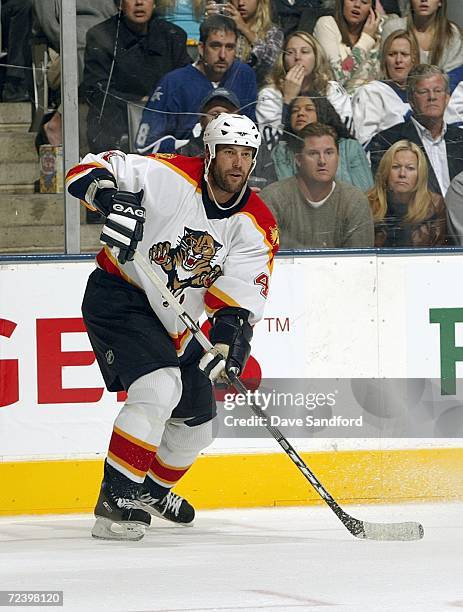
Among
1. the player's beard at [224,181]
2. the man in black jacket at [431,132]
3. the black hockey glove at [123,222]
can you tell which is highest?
the man in black jacket at [431,132]

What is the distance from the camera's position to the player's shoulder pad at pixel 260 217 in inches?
149

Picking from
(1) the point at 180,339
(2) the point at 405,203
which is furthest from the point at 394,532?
(2) the point at 405,203

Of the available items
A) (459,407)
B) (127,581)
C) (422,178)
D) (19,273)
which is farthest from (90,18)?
(127,581)

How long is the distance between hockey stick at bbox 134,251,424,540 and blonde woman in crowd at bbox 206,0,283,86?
5.36 feet

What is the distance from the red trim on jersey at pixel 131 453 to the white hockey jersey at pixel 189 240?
1.26 ft

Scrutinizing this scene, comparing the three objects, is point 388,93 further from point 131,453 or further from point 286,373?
point 131,453

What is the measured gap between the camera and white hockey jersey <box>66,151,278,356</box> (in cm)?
372

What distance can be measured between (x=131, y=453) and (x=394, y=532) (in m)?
0.74

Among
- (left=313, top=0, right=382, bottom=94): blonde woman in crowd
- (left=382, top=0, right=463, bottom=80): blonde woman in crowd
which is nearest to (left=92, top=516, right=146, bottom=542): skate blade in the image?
(left=313, top=0, right=382, bottom=94): blonde woman in crowd

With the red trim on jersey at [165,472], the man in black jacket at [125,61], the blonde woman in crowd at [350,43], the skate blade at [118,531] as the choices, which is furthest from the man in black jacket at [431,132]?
the skate blade at [118,531]

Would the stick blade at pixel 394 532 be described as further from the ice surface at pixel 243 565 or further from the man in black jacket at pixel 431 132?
the man in black jacket at pixel 431 132

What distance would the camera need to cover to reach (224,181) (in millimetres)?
3684

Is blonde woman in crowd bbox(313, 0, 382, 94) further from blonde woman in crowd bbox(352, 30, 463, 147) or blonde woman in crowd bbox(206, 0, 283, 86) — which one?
blonde woman in crowd bbox(206, 0, 283, 86)

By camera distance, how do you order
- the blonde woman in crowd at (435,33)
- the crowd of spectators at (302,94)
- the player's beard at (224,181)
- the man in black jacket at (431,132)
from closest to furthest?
the player's beard at (224,181), the crowd of spectators at (302,94), the man in black jacket at (431,132), the blonde woman in crowd at (435,33)
